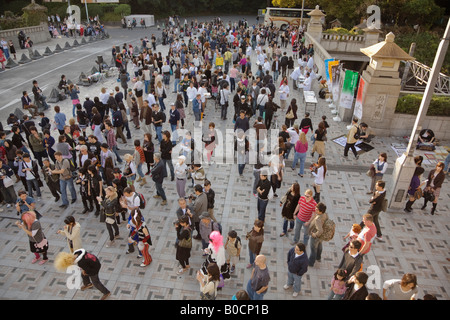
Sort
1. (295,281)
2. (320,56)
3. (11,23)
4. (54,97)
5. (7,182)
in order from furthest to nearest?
(11,23), (320,56), (54,97), (7,182), (295,281)

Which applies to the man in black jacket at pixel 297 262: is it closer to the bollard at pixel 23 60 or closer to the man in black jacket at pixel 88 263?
the man in black jacket at pixel 88 263

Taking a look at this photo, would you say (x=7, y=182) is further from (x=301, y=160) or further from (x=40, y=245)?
(x=301, y=160)

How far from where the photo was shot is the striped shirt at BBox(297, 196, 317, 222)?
7.27 metres

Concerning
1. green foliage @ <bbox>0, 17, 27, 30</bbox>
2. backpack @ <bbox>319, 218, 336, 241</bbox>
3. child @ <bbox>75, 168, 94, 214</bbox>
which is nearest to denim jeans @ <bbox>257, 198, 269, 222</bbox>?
backpack @ <bbox>319, 218, 336, 241</bbox>

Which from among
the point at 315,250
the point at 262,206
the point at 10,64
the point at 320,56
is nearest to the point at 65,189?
the point at 262,206

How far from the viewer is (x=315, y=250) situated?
24.1ft

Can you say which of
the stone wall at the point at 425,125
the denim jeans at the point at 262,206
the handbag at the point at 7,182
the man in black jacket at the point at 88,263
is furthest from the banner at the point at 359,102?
the handbag at the point at 7,182

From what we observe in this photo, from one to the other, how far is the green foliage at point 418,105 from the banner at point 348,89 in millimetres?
2055

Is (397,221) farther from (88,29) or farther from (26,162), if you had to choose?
(88,29)

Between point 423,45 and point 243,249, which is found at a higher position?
point 423,45

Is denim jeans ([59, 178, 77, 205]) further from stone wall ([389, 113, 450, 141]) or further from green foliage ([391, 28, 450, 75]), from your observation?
green foliage ([391, 28, 450, 75])

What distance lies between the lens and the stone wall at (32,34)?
97.9 ft

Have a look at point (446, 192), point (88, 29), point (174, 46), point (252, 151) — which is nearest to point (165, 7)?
point (88, 29)

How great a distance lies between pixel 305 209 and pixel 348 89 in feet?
32.1
